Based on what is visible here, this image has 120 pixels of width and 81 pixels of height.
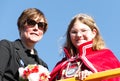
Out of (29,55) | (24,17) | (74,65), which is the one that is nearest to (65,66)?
(74,65)

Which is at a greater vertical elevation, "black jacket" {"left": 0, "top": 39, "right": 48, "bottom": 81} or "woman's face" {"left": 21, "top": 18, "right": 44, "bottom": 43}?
"woman's face" {"left": 21, "top": 18, "right": 44, "bottom": 43}

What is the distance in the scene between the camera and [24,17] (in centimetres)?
509

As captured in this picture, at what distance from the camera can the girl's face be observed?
5.12 metres

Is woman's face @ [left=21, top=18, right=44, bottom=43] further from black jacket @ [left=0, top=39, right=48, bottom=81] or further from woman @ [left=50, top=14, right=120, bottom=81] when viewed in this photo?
woman @ [left=50, top=14, right=120, bottom=81]

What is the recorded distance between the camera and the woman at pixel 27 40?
15.4 ft

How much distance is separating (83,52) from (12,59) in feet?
3.11

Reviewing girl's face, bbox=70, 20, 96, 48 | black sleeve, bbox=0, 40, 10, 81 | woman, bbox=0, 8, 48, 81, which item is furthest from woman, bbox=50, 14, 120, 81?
black sleeve, bbox=0, 40, 10, 81

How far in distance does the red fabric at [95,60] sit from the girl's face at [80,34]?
72mm

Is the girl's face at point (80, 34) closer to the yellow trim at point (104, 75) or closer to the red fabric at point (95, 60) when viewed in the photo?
the red fabric at point (95, 60)

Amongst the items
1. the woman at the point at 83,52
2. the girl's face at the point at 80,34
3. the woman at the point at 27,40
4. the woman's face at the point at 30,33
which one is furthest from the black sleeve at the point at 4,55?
the girl's face at the point at 80,34

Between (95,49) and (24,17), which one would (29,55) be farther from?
(95,49)

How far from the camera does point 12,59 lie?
4641 mm

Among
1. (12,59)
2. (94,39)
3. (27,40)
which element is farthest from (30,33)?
(94,39)

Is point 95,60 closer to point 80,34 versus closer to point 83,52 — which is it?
point 83,52
